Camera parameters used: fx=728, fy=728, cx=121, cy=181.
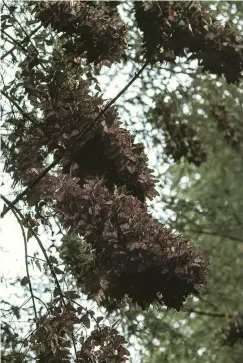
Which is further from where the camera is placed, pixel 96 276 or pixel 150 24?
pixel 150 24

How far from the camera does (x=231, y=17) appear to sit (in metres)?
7.32

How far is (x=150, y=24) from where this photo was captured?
4.42 metres

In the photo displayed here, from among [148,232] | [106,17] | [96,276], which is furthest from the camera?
[106,17]

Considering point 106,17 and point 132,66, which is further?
point 132,66

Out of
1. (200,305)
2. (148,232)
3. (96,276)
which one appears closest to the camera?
(148,232)

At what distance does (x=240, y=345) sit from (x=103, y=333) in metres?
4.02

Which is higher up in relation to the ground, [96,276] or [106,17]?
[106,17]

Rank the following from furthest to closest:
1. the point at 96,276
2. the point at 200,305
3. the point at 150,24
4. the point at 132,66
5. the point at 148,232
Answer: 1. the point at 200,305
2. the point at 132,66
3. the point at 150,24
4. the point at 96,276
5. the point at 148,232

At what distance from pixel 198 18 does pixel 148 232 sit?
1.94 meters

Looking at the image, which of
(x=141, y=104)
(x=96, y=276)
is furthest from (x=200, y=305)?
(x=96, y=276)

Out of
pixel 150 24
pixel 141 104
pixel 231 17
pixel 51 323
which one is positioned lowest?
pixel 51 323

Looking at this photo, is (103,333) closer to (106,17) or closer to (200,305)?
(106,17)

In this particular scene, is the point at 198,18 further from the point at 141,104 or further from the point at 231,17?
the point at 231,17

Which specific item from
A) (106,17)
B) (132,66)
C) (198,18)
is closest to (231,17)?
(132,66)
